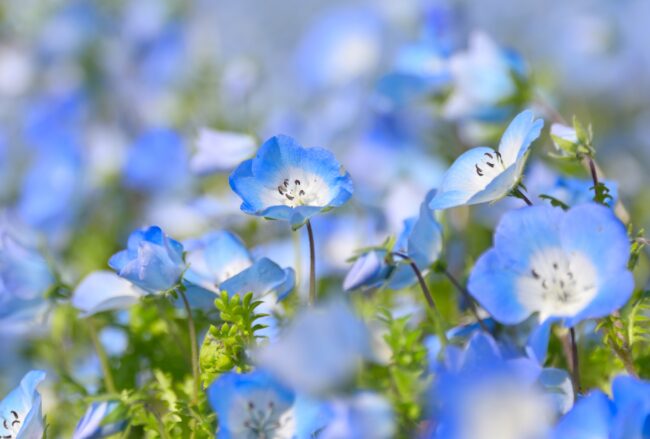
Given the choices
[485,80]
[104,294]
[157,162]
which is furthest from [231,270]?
[157,162]

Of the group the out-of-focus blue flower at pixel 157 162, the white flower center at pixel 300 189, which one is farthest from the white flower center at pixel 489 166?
the out-of-focus blue flower at pixel 157 162

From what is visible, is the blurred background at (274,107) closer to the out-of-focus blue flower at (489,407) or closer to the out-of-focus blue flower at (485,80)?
the out-of-focus blue flower at (485,80)

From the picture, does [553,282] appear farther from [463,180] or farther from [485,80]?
[485,80]

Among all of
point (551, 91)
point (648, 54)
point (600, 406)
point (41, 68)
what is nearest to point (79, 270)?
point (551, 91)

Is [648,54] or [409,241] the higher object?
[648,54]

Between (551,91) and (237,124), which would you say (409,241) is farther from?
(237,124)

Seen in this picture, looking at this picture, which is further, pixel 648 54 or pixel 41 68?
pixel 41 68
